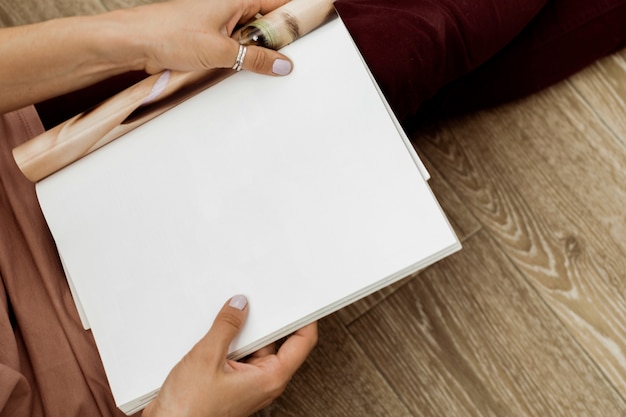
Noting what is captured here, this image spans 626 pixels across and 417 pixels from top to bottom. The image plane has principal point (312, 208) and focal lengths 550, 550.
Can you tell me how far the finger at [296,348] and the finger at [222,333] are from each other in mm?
59

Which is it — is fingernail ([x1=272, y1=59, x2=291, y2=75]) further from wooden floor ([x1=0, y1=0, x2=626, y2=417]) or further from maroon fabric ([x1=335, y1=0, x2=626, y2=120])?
wooden floor ([x1=0, y1=0, x2=626, y2=417])

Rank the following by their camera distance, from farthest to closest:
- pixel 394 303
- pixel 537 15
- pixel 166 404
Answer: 1. pixel 394 303
2. pixel 537 15
3. pixel 166 404

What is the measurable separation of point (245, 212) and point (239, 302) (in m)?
0.07

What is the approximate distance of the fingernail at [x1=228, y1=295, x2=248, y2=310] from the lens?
446 mm

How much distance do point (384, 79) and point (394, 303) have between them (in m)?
0.33

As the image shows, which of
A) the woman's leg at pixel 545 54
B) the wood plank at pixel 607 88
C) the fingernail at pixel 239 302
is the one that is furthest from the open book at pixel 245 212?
the wood plank at pixel 607 88

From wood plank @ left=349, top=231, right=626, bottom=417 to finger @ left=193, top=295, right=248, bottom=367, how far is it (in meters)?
0.33

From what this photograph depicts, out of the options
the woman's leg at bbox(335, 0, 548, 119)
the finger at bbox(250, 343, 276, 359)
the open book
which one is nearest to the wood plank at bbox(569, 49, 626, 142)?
the woman's leg at bbox(335, 0, 548, 119)

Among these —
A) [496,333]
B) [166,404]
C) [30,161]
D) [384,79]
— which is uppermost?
[30,161]

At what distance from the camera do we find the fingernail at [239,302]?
17.5 inches

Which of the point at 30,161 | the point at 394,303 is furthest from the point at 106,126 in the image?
the point at 394,303

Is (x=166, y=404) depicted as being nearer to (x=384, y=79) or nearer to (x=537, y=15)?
(x=384, y=79)

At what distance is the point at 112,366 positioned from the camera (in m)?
0.47

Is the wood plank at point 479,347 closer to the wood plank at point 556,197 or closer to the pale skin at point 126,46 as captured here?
the wood plank at point 556,197
